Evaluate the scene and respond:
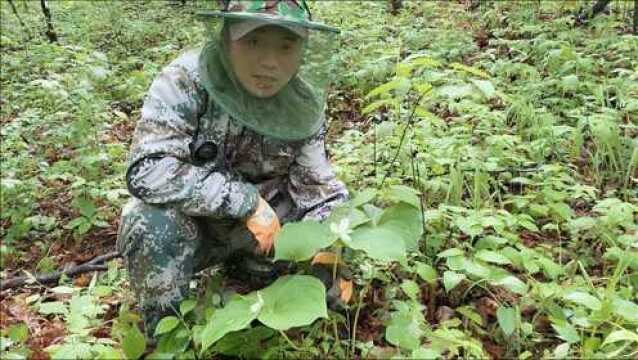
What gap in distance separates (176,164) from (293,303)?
74cm

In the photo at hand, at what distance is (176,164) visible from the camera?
7.76ft

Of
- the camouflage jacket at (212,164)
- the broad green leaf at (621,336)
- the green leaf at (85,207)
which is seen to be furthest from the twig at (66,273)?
the broad green leaf at (621,336)

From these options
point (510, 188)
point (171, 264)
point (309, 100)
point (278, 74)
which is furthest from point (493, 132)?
point (171, 264)

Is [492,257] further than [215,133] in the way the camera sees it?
No

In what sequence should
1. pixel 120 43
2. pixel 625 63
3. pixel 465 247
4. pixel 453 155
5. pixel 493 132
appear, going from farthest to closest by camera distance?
1. pixel 120 43
2. pixel 625 63
3. pixel 493 132
4. pixel 453 155
5. pixel 465 247

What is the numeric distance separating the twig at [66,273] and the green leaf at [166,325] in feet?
3.52

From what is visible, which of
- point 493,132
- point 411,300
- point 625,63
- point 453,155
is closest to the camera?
point 411,300

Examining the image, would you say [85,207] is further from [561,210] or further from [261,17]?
[561,210]

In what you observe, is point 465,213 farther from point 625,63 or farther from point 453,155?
point 625,63

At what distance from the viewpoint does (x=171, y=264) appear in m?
2.43

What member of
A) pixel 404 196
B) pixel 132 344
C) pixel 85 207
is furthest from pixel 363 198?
pixel 85 207

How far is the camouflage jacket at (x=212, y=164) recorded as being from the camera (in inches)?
92.6

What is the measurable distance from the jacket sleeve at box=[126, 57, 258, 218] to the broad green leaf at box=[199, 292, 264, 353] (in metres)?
0.48

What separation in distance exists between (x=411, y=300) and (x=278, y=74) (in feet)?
3.45
